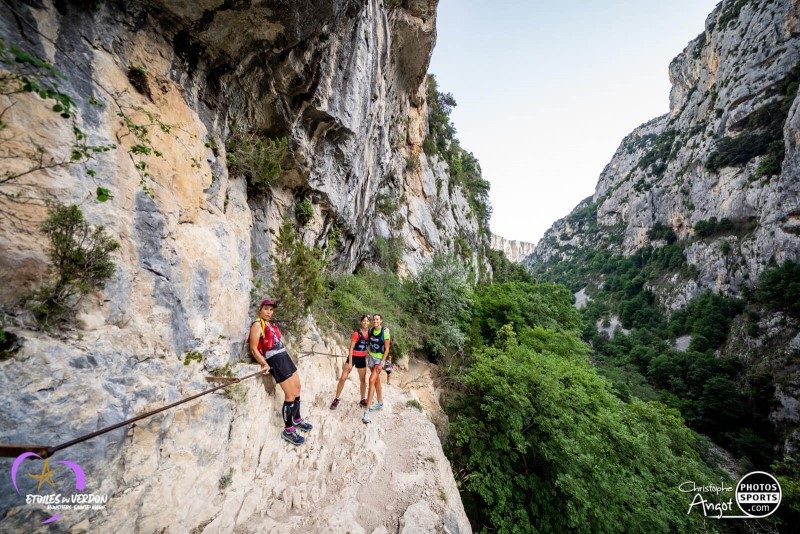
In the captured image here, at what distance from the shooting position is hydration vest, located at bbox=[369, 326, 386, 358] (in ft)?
17.5

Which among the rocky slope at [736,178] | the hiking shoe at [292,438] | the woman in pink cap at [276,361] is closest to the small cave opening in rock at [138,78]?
the woman in pink cap at [276,361]

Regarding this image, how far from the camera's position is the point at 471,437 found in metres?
7.73

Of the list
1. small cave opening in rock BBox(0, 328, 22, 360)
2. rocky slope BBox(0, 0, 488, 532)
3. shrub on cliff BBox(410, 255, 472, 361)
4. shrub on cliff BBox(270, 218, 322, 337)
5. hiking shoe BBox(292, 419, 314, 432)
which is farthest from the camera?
shrub on cliff BBox(410, 255, 472, 361)

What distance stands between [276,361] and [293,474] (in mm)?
1577

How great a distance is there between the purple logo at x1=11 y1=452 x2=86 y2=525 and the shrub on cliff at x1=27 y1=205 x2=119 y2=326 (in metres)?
1.03

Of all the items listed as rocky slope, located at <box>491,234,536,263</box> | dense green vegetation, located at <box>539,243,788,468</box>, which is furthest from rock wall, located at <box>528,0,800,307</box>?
rocky slope, located at <box>491,234,536,263</box>

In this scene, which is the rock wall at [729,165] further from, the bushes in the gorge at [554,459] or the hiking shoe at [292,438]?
the hiking shoe at [292,438]

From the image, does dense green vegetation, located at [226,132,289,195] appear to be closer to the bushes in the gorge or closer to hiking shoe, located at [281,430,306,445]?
hiking shoe, located at [281,430,306,445]

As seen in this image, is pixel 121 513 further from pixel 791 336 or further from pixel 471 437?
pixel 791 336

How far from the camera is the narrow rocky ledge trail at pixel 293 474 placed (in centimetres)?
257

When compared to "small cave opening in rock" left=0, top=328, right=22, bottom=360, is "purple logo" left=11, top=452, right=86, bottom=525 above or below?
below

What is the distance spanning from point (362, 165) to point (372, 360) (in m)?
7.21

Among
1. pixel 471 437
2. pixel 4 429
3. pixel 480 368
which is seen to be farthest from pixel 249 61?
pixel 471 437

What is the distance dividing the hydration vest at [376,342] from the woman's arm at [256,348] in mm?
1887
